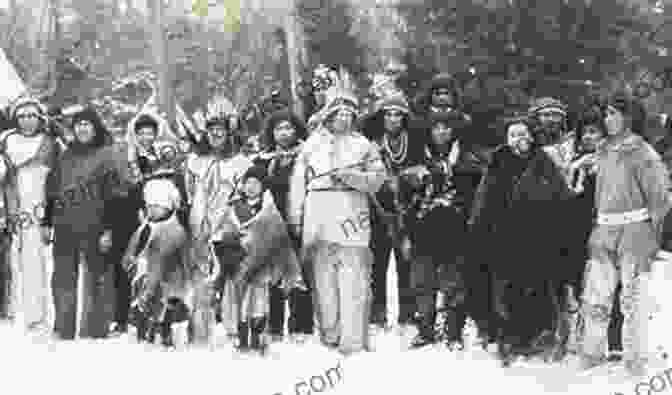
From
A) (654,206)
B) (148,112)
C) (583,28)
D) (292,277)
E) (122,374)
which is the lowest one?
(122,374)

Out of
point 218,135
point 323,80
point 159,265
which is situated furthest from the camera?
point 323,80

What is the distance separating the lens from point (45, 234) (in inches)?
307

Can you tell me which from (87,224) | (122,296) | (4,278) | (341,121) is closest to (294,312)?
(122,296)

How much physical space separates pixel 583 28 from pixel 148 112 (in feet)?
19.6

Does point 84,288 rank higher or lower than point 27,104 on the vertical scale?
lower

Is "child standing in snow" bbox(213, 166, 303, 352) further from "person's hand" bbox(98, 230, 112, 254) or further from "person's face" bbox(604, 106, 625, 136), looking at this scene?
"person's face" bbox(604, 106, 625, 136)

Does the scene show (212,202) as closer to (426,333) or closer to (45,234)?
(45,234)

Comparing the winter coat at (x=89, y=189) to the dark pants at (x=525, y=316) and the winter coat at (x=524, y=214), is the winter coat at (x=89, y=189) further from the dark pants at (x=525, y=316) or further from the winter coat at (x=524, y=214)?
the dark pants at (x=525, y=316)

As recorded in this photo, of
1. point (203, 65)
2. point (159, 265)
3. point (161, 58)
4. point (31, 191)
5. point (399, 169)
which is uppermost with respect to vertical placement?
point (203, 65)

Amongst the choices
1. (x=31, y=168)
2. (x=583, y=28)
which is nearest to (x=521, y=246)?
(x=31, y=168)

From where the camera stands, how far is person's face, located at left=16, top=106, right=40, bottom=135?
773 centimetres

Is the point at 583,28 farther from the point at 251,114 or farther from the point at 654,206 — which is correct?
the point at 654,206

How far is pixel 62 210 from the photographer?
7551mm

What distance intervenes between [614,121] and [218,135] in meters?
3.12
